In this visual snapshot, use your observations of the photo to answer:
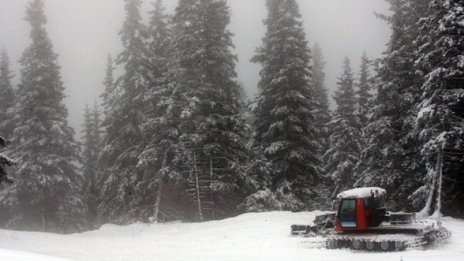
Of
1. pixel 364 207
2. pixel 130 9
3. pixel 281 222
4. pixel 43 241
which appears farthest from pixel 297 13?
pixel 43 241

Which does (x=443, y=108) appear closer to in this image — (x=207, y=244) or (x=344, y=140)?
(x=207, y=244)

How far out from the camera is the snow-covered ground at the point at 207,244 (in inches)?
681

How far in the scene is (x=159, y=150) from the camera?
3322 centimetres

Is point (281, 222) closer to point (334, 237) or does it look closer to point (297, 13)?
point (334, 237)

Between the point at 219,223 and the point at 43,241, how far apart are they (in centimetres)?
952

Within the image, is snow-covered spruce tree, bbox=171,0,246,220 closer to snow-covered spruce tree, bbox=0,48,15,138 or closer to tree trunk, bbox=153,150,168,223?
tree trunk, bbox=153,150,168,223

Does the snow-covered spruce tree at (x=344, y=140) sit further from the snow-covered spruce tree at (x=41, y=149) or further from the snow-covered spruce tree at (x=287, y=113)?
the snow-covered spruce tree at (x=41, y=149)

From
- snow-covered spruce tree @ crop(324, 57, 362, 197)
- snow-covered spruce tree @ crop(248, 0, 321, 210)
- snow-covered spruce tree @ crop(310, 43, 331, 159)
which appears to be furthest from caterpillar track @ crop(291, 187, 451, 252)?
snow-covered spruce tree @ crop(310, 43, 331, 159)

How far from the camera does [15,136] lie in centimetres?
3947

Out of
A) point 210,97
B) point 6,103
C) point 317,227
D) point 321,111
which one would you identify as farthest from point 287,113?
point 6,103

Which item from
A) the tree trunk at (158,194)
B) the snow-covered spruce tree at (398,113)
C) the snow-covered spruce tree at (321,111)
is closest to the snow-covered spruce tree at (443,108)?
the snow-covered spruce tree at (398,113)

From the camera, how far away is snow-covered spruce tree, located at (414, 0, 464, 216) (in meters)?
24.6

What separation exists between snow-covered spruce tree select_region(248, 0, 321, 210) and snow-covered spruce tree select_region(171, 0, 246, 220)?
2.10m

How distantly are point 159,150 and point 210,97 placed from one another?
5.00m
